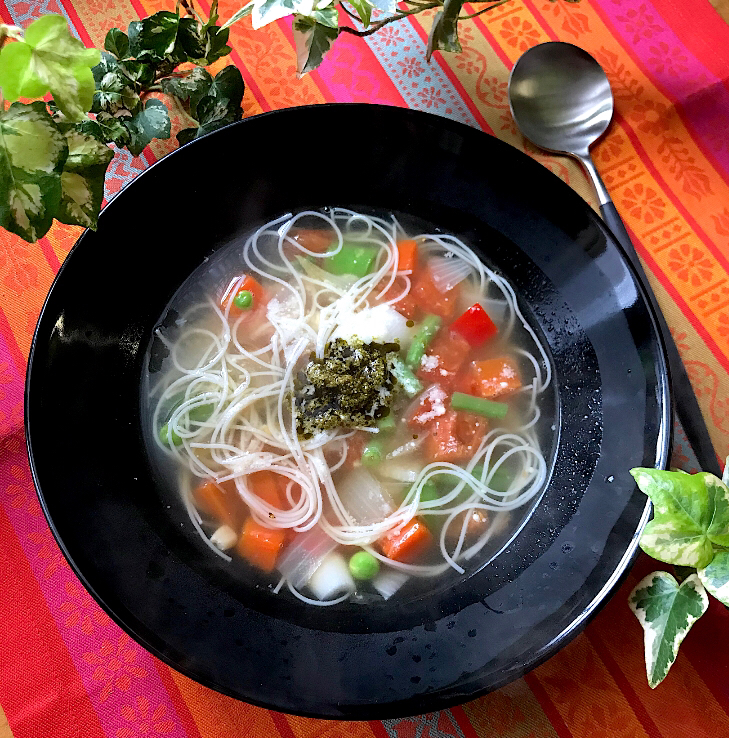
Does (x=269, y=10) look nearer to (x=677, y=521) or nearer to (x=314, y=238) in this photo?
(x=314, y=238)

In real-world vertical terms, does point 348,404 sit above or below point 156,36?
below

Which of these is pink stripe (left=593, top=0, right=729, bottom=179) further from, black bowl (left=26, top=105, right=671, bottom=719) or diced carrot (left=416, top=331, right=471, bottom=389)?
diced carrot (left=416, top=331, right=471, bottom=389)

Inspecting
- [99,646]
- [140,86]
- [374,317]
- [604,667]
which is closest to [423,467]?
[374,317]

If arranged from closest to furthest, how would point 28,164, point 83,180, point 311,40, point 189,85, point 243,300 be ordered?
point 28,164, point 83,180, point 311,40, point 189,85, point 243,300

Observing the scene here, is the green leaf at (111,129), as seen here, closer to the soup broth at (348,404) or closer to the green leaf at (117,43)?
the green leaf at (117,43)

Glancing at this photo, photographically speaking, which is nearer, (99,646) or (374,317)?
(99,646)

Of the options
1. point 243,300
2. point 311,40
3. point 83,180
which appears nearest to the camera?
point 83,180

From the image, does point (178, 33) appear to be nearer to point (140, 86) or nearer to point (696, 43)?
point (140, 86)

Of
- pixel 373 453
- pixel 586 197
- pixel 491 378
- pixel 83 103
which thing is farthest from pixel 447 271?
pixel 83 103
